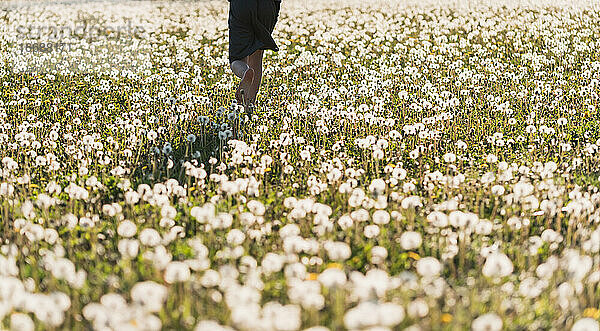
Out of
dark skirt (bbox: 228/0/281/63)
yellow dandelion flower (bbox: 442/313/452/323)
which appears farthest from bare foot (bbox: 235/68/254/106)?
yellow dandelion flower (bbox: 442/313/452/323)

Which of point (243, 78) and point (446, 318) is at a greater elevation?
point (243, 78)

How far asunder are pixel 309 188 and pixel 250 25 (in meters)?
3.15

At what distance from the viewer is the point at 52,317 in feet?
8.36

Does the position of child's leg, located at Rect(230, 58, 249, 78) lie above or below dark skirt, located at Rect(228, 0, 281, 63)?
below

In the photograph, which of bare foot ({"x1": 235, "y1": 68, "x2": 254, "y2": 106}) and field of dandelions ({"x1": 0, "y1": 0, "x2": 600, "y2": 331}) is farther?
bare foot ({"x1": 235, "y1": 68, "x2": 254, "y2": 106})

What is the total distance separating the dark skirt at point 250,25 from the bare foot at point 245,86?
32 cm

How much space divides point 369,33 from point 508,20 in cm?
369

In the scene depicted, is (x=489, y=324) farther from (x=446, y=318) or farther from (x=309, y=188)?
(x=309, y=188)

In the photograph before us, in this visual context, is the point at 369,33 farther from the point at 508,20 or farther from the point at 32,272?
the point at 32,272

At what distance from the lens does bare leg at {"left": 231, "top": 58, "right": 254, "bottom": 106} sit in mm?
7156

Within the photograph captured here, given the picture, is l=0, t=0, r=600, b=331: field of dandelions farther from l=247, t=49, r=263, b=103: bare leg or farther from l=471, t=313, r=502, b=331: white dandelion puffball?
l=247, t=49, r=263, b=103: bare leg

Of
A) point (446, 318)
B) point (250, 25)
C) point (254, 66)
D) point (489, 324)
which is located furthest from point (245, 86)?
point (489, 324)

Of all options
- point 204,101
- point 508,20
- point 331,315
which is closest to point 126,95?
point 204,101

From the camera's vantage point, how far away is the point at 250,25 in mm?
7355
